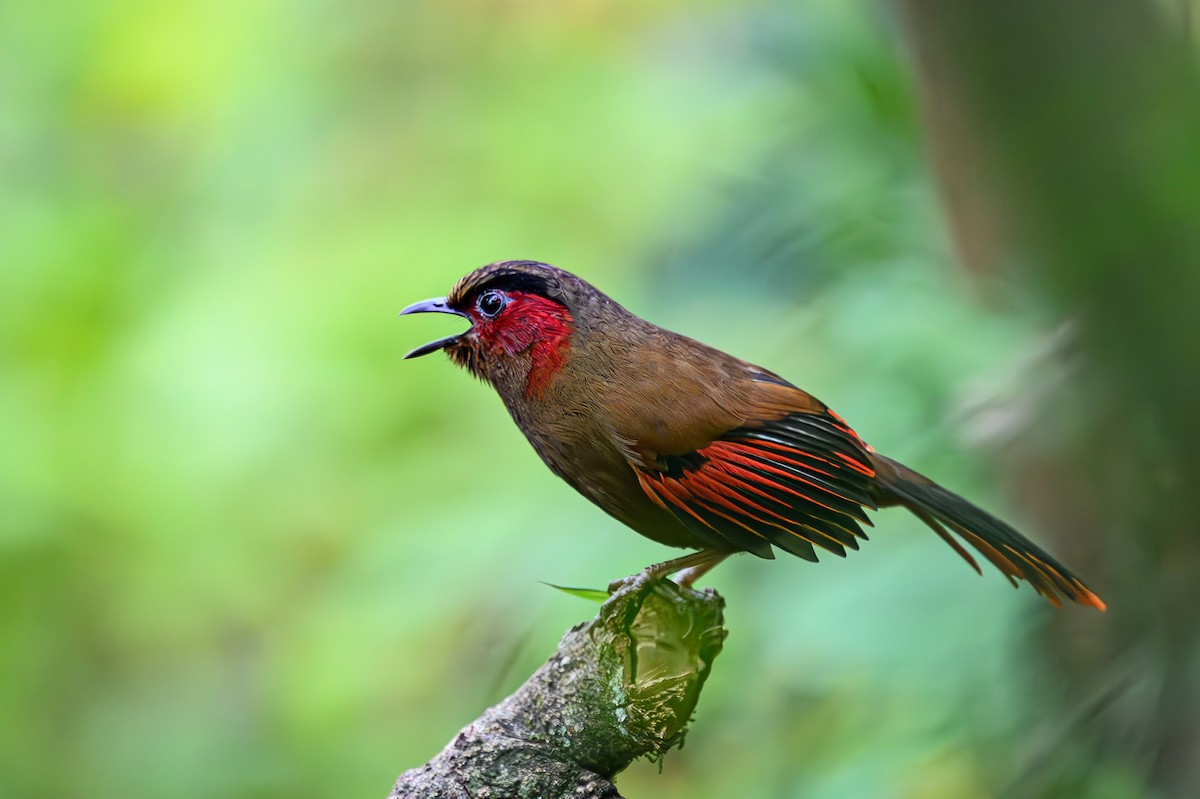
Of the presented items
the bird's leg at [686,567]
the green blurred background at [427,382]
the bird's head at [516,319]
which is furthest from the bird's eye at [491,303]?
the green blurred background at [427,382]

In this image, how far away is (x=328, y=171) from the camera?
654 cm

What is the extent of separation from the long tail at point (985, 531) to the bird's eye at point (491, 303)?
2.94 ft

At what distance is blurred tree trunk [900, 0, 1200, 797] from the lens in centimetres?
290

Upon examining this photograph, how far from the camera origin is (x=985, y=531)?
2.62 meters

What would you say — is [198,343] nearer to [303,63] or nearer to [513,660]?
[303,63]

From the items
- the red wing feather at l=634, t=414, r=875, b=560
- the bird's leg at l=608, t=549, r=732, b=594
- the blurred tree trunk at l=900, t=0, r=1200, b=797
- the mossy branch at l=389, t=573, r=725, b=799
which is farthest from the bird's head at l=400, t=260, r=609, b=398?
the blurred tree trunk at l=900, t=0, r=1200, b=797

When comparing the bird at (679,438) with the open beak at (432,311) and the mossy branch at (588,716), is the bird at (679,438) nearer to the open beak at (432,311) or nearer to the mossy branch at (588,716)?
the open beak at (432,311)

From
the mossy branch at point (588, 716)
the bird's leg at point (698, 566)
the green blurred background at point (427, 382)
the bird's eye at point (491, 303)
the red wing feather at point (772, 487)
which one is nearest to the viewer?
the mossy branch at point (588, 716)

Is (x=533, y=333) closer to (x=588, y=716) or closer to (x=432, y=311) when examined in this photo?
(x=432, y=311)

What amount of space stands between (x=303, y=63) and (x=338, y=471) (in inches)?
106

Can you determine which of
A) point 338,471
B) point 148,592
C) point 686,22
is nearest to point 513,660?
point 338,471

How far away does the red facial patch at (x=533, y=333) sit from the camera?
2.61 meters

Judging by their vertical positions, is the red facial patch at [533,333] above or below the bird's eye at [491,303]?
below

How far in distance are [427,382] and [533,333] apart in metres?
2.59
